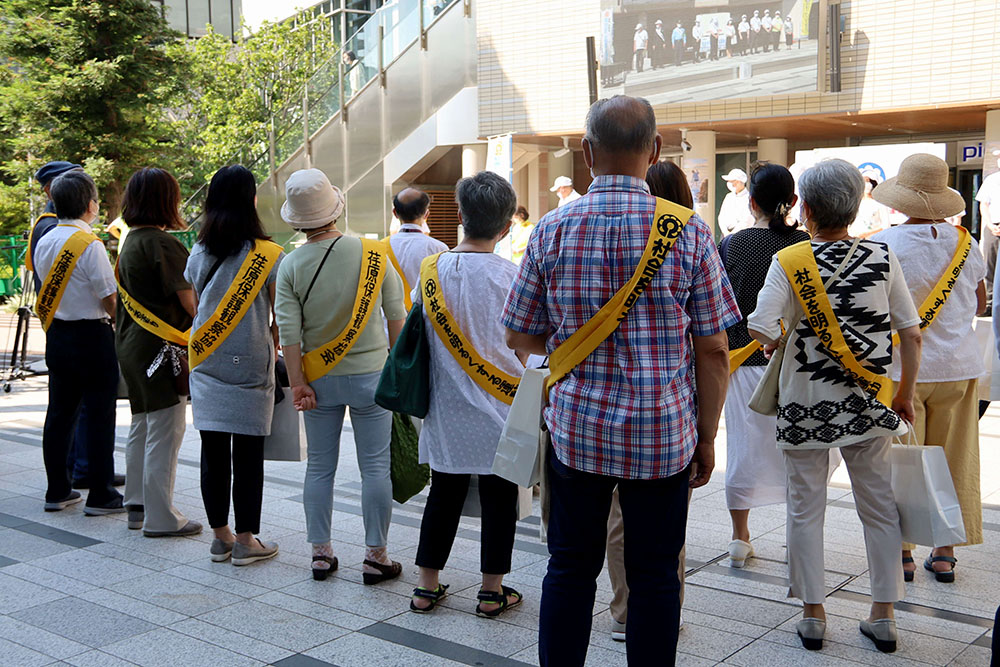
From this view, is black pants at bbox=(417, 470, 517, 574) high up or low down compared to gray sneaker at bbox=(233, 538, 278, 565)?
up

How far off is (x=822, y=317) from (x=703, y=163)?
16285 millimetres

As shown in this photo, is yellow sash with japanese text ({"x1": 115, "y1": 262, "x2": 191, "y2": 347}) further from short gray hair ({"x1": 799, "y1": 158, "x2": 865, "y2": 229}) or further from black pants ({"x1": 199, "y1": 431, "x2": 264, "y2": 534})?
short gray hair ({"x1": 799, "y1": 158, "x2": 865, "y2": 229})

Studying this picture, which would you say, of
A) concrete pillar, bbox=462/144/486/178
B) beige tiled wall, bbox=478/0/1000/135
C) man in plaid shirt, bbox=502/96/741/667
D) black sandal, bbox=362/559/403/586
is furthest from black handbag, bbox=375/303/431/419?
concrete pillar, bbox=462/144/486/178

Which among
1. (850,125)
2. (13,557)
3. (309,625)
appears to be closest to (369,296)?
(309,625)

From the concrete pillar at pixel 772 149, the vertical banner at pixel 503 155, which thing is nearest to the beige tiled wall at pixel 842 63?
the vertical banner at pixel 503 155

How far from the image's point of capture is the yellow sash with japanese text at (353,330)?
173 inches

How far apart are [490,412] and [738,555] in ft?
4.82

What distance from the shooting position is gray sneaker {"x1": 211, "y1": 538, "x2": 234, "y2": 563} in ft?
15.9

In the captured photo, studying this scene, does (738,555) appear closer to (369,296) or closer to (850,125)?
(369,296)

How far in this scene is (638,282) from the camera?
2.70m

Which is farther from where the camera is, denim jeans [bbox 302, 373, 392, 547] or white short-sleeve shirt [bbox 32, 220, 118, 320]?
white short-sleeve shirt [bbox 32, 220, 118, 320]

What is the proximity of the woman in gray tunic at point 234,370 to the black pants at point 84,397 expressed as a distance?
1154 millimetres

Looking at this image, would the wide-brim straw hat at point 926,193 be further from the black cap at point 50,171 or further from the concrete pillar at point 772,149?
the concrete pillar at point 772,149

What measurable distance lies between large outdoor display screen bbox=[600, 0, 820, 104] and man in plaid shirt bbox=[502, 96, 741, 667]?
14554 mm
